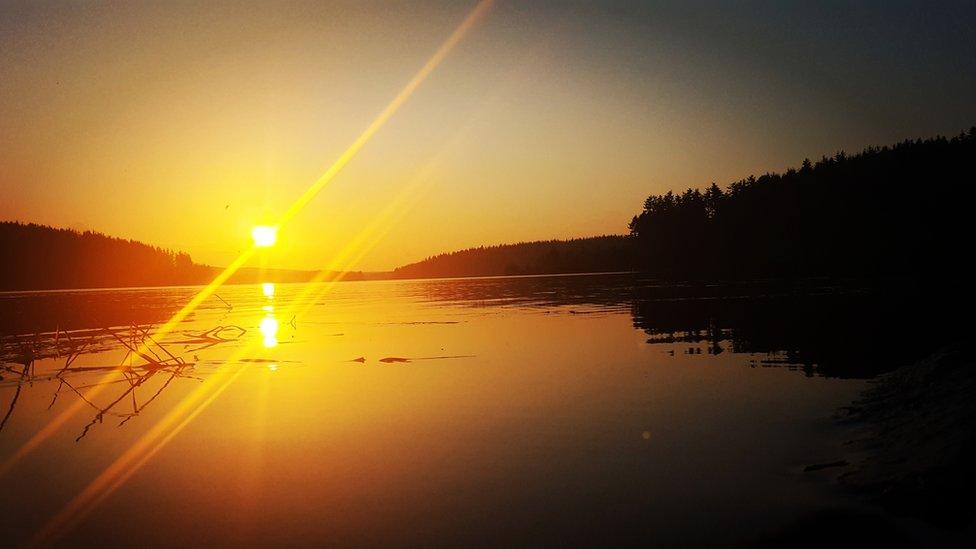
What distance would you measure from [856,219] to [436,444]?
4730 inches

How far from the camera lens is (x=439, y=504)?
9.22 m

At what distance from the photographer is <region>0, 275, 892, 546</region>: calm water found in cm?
856

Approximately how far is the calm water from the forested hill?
7246 cm

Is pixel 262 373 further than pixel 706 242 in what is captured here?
No

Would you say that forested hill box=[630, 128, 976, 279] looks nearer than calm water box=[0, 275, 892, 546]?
No

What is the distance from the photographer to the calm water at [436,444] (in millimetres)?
8562

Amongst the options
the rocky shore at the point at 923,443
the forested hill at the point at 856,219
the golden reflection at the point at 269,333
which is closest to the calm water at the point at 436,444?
the rocky shore at the point at 923,443

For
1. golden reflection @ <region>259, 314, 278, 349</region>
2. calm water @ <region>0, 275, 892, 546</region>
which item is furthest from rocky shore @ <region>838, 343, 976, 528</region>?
golden reflection @ <region>259, 314, 278, 349</region>

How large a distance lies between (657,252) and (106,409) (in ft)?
536

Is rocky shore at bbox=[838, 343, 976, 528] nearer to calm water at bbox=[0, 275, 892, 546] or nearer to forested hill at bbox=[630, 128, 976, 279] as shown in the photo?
calm water at bbox=[0, 275, 892, 546]

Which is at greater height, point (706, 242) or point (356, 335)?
point (706, 242)

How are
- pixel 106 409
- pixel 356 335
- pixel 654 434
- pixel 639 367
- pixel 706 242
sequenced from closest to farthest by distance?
1. pixel 654 434
2. pixel 106 409
3. pixel 639 367
4. pixel 356 335
5. pixel 706 242

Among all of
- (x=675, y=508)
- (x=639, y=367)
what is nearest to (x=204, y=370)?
(x=639, y=367)

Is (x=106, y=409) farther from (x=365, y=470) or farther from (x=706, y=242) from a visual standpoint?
(x=706, y=242)
